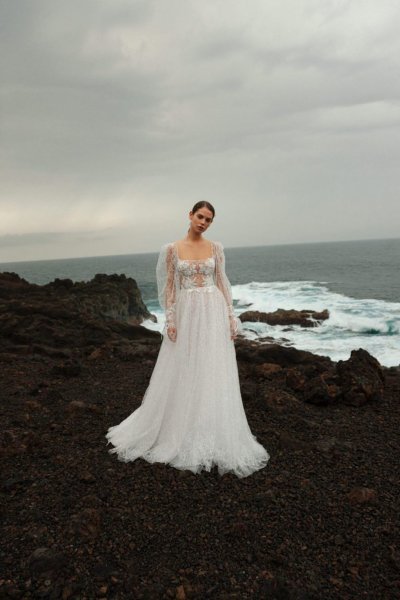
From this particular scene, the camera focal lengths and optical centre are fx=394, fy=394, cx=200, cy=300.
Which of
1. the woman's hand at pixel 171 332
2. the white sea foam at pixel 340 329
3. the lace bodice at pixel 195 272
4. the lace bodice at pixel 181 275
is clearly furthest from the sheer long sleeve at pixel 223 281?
the white sea foam at pixel 340 329

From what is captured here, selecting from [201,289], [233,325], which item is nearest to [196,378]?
[233,325]

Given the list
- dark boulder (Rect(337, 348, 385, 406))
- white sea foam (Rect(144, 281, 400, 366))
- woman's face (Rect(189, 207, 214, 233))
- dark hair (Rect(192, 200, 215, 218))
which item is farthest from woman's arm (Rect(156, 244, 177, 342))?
white sea foam (Rect(144, 281, 400, 366))

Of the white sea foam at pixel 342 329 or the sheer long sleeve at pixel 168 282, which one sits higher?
the sheer long sleeve at pixel 168 282

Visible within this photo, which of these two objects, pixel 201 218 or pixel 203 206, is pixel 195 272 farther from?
pixel 203 206

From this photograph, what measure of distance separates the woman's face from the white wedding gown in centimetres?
36

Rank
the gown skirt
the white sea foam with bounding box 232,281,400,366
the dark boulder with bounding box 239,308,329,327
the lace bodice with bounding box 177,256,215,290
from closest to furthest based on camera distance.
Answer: the gown skirt
the lace bodice with bounding box 177,256,215,290
the white sea foam with bounding box 232,281,400,366
the dark boulder with bounding box 239,308,329,327

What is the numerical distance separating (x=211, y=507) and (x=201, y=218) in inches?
116

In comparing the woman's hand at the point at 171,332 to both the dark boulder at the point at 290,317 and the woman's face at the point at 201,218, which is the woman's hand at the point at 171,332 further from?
the dark boulder at the point at 290,317

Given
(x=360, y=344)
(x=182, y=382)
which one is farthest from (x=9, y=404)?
(x=360, y=344)

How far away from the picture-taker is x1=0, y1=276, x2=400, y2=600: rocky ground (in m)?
2.87

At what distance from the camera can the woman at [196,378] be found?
14.4ft

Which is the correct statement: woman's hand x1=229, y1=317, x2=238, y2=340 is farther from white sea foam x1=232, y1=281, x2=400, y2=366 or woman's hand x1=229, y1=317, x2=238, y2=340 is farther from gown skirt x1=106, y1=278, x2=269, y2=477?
white sea foam x1=232, y1=281, x2=400, y2=366

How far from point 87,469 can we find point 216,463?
140 centimetres

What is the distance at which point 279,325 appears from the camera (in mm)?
25672
